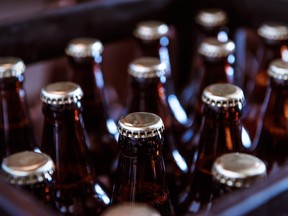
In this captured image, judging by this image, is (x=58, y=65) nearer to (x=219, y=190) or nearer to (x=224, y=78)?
(x=224, y=78)

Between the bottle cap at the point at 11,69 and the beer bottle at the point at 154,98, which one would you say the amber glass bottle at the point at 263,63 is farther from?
the bottle cap at the point at 11,69

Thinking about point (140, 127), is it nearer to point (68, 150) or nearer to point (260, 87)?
point (68, 150)

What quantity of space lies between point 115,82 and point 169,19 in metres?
0.19

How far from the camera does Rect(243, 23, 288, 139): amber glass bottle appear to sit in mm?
637

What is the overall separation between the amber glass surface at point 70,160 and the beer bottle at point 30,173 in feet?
0.29

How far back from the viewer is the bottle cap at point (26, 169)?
361mm

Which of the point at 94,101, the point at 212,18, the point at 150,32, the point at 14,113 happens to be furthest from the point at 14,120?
the point at 212,18

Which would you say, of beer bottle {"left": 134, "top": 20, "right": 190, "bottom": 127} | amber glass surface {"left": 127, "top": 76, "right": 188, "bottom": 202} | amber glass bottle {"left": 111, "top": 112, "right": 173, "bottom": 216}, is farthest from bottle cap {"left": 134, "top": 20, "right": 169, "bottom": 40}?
amber glass bottle {"left": 111, "top": 112, "right": 173, "bottom": 216}

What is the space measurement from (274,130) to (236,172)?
0.23m

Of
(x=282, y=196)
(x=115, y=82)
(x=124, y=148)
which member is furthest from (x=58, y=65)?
(x=282, y=196)

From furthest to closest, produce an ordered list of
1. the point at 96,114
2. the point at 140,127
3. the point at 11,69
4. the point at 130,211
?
the point at 96,114
the point at 11,69
the point at 140,127
the point at 130,211

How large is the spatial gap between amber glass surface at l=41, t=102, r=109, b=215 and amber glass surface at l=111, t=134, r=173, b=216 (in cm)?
7

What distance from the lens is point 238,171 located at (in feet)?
1.17

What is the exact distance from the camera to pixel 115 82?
0.92 meters
